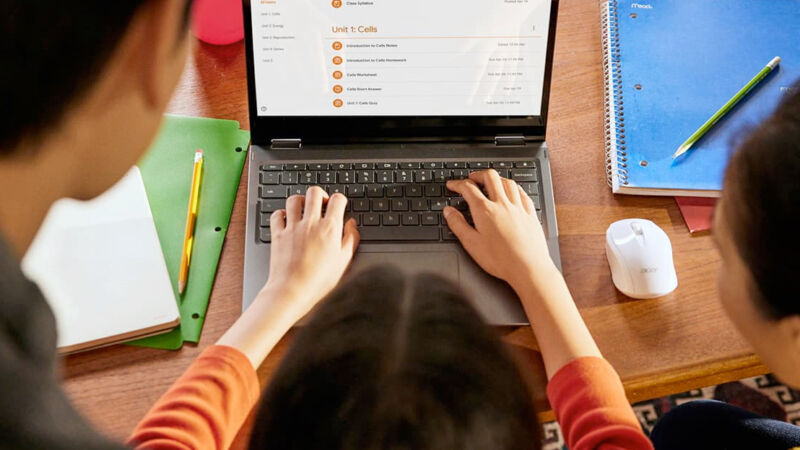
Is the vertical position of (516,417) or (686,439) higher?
(516,417)

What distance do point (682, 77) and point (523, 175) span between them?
0.27 metres

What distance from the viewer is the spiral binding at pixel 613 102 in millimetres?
964

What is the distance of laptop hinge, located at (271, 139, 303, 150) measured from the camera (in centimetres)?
96

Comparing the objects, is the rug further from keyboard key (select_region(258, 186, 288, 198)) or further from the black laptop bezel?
keyboard key (select_region(258, 186, 288, 198))

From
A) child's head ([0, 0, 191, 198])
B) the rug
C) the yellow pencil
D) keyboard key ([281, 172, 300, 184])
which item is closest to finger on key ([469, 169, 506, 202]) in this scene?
keyboard key ([281, 172, 300, 184])

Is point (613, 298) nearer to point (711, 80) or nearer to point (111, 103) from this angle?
point (711, 80)

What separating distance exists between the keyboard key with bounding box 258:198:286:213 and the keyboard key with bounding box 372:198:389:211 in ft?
0.35

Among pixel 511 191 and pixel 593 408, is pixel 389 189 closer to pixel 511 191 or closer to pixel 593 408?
pixel 511 191

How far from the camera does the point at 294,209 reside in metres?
0.91

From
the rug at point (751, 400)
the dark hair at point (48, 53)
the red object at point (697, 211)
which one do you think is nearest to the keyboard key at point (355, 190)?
the red object at point (697, 211)

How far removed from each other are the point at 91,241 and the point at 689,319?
65 cm

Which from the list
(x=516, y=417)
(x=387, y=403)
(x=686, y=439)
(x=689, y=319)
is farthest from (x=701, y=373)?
(x=387, y=403)

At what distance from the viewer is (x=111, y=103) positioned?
471 mm

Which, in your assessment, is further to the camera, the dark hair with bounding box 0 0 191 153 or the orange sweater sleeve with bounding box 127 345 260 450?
the orange sweater sleeve with bounding box 127 345 260 450
